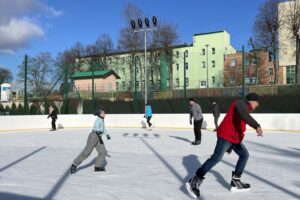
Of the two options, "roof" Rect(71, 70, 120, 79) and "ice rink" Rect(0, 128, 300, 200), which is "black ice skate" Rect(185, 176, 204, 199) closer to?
"ice rink" Rect(0, 128, 300, 200)

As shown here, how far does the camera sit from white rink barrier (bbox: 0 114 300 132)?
18.3 metres

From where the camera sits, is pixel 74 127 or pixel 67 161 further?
pixel 74 127

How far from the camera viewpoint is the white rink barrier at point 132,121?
18.3 meters

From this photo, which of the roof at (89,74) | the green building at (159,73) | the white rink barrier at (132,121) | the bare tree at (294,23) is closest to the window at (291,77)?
the bare tree at (294,23)

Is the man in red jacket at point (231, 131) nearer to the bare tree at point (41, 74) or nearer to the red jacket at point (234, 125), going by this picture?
the red jacket at point (234, 125)

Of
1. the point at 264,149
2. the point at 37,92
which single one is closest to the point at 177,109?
the point at 37,92

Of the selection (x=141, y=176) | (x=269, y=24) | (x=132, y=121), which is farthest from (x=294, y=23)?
(x=141, y=176)

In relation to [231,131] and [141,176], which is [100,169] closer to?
[141,176]

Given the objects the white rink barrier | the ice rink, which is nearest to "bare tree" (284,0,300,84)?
the white rink barrier

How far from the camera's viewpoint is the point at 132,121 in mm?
22109

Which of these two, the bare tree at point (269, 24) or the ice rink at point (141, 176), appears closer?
the ice rink at point (141, 176)

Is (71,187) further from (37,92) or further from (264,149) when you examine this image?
(37,92)

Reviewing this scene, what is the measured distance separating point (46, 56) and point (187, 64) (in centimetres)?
935

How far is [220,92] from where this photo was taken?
910 inches
